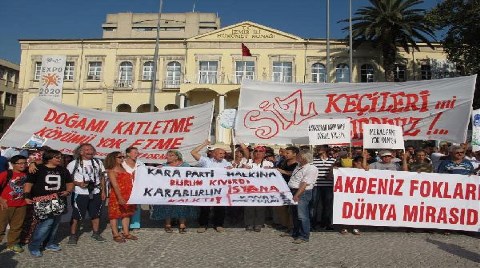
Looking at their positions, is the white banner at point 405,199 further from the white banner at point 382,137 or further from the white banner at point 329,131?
the white banner at point 329,131

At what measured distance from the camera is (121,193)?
6910 mm

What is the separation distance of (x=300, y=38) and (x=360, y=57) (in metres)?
5.80

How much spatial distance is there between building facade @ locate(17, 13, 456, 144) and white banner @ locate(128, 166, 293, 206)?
88.9 ft

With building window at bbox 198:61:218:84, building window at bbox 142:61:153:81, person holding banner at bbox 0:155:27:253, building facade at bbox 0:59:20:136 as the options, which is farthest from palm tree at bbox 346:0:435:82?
building facade at bbox 0:59:20:136

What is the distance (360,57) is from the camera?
120 feet

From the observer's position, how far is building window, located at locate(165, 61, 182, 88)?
37844 mm

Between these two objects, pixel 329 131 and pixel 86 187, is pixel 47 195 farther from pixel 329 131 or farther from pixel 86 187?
pixel 329 131

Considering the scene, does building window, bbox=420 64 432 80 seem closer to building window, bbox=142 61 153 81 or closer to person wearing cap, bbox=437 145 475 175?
building window, bbox=142 61 153 81

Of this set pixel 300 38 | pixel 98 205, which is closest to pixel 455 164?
pixel 98 205

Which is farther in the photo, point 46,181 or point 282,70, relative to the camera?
point 282,70

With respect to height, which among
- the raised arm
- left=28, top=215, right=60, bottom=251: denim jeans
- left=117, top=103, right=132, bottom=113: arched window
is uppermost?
left=117, top=103, right=132, bottom=113: arched window

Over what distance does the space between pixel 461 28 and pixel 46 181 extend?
29.6 m

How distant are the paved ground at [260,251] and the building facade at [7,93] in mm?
49952

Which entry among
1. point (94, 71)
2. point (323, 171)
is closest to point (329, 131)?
point (323, 171)
